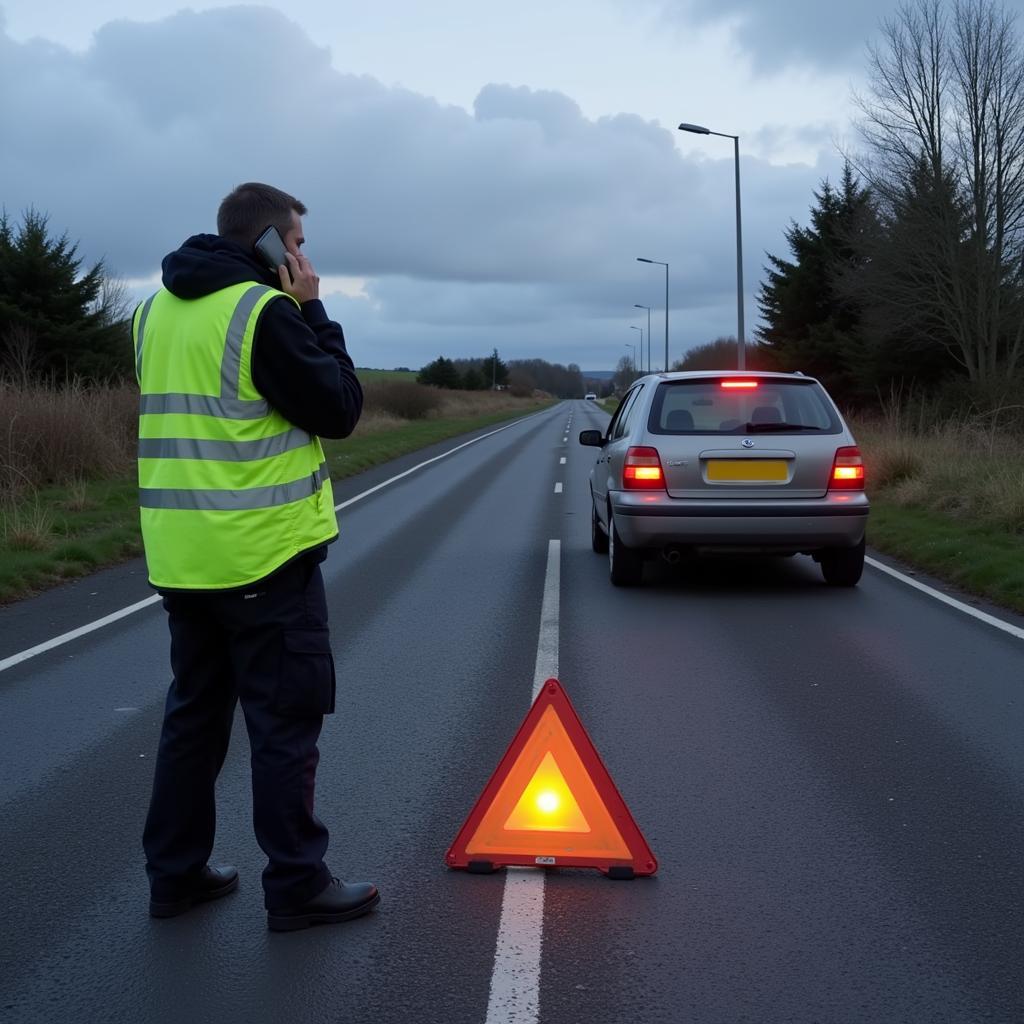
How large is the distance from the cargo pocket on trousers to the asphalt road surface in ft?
2.29

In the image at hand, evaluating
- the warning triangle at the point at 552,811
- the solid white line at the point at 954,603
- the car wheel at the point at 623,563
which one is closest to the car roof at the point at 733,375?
the car wheel at the point at 623,563

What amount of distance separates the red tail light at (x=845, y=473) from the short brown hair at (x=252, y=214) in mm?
6808

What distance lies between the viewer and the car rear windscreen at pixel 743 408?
9844 millimetres

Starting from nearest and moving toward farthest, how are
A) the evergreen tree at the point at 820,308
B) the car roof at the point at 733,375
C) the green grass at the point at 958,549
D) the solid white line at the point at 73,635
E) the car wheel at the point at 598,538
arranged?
the solid white line at the point at 73,635
the car roof at the point at 733,375
the green grass at the point at 958,549
the car wheel at the point at 598,538
the evergreen tree at the point at 820,308

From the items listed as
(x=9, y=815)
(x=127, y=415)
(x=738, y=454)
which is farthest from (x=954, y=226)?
(x=9, y=815)

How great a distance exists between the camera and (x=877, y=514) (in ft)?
50.4

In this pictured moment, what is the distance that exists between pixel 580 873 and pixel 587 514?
12.4 metres

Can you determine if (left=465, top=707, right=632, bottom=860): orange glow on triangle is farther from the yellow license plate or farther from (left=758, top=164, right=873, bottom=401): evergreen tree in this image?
(left=758, top=164, right=873, bottom=401): evergreen tree

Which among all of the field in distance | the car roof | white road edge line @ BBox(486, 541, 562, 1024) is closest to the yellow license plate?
the car roof

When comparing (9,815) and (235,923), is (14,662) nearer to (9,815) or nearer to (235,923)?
(9,815)

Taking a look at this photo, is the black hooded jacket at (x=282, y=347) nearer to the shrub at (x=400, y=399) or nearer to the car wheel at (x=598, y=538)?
the car wheel at (x=598, y=538)

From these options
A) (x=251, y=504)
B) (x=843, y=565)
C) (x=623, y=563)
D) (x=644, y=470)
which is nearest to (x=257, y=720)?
(x=251, y=504)

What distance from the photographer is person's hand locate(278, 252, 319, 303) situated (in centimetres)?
365

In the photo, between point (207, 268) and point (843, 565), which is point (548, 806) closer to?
point (207, 268)
